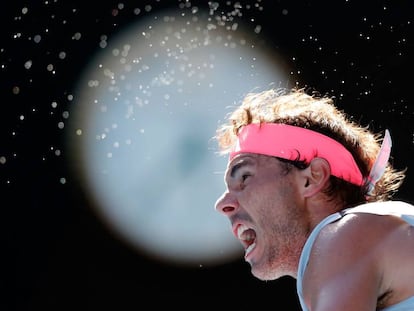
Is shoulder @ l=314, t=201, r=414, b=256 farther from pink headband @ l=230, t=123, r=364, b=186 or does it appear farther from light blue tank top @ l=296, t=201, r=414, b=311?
pink headband @ l=230, t=123, r=364, b=186

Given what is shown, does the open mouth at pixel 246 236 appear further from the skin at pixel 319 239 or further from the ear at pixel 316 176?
the ear at pixel 316 176

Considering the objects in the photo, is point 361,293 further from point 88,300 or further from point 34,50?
point 88,300

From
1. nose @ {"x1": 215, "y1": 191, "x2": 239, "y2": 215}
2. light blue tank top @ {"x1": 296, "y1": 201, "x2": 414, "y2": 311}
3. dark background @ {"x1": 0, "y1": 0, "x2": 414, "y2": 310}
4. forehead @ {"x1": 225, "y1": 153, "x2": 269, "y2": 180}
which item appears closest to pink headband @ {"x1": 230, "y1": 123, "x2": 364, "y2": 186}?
forehead @ {"x1": 225, "y1": 153, "x2": 269, "y2": 180}

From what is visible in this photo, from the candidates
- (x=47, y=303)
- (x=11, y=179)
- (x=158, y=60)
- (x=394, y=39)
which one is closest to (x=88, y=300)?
(x=47, y=303)

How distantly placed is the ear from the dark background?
7.05 ft

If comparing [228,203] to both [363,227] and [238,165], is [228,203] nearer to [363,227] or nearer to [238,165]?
[238,165]

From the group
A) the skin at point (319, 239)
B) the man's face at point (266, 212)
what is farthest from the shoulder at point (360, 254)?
the man's face at point (266, 212)

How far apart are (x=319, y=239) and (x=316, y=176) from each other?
1.63ft

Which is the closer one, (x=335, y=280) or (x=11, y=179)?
(x=335, y=280)

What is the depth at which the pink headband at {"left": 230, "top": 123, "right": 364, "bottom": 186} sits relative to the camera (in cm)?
182

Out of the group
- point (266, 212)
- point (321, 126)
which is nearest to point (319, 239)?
point (266, 212)

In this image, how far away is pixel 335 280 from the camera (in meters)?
1.20

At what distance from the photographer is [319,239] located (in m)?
1.29

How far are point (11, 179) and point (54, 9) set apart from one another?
1.07 m
